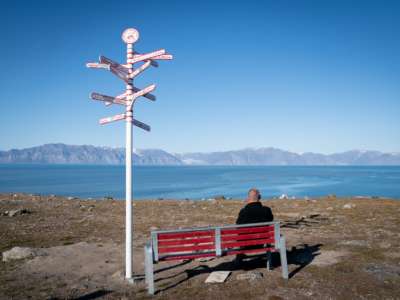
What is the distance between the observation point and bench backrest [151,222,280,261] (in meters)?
8.31

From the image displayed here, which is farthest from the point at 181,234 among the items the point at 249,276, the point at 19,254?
the point at 19,254

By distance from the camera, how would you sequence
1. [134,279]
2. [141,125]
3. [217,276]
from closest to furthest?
[217,276]
[134,279]
[141,125]

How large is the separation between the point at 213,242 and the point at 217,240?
143 mm

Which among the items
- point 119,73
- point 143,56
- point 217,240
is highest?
point 143,56

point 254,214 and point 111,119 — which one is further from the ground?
point 111,119

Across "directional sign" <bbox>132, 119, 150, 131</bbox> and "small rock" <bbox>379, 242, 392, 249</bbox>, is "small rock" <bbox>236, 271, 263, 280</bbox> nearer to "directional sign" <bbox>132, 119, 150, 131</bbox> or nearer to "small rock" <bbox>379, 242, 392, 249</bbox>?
"directional sign" <bbox>132, 119, 150, 131</bbox>

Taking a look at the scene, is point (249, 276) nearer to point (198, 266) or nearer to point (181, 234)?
point (198, 266)

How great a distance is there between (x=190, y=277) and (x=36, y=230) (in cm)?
1036

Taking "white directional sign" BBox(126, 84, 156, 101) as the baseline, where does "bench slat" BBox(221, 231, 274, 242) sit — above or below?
below

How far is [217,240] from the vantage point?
8.61 metres

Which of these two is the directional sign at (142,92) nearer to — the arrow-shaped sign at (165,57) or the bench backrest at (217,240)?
the arrow-shaped sign at (165,57)

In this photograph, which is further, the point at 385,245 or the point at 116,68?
the point at 385,245

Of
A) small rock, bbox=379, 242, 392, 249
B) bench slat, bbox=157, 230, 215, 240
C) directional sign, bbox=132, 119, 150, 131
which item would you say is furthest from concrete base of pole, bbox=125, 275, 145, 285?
small rock, bbox=379, 242, 392, 249

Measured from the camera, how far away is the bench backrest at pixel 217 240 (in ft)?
27.3
